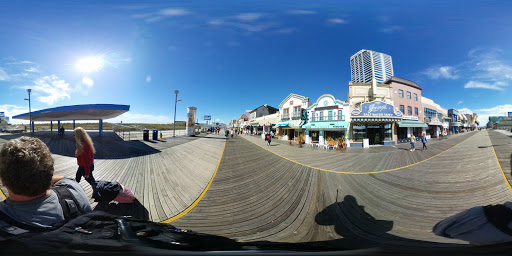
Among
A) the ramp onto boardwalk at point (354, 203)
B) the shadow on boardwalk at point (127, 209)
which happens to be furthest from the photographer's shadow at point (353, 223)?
the shadow on boardwalk at point (127, 209)

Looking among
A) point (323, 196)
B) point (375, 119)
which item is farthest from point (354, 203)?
point (375, 119)

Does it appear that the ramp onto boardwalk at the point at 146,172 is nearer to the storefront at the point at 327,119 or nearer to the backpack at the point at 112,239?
the backpack at the point at 112,239

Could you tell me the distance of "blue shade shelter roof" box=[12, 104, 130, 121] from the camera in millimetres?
1877

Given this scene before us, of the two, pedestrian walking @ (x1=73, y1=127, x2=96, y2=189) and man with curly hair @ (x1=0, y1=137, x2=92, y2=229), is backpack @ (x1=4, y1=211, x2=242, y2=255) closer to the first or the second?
man with curly hair @ (x1=0, y1=137, x2=92, y2=229)

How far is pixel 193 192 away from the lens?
5.09ft

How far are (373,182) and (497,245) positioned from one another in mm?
936

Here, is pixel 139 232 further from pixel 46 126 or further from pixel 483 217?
pixel 46 126

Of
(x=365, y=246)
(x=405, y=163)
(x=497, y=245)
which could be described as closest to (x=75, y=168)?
(x=365, y=246)

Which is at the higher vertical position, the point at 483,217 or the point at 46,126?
the point at 46,126

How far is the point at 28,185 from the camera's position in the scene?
27.6 inches

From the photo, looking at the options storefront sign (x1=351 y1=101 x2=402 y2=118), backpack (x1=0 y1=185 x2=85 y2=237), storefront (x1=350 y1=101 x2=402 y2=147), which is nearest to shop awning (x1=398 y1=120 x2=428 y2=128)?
storefront (x1=350 y1=101 x2=402 y2=147)

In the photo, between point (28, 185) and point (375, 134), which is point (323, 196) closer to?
point (28, 185)

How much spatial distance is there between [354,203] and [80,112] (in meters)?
3.67

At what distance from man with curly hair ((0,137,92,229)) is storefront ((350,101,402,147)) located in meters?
6.00
